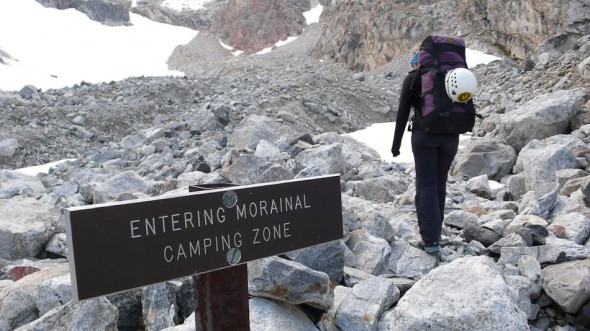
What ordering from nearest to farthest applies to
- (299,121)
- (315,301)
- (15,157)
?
(315,301)
(15,157)
(299,121)

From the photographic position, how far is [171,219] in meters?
2.05

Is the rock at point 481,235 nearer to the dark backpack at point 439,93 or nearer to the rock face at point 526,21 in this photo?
the dark backpack at point 439,93

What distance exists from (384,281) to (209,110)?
36.0 feet

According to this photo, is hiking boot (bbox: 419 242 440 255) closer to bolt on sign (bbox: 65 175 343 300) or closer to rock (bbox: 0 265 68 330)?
bolt on sign (bbox: 65 175 343 300)

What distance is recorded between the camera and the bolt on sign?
6.17 ft

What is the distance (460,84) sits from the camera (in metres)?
4.15

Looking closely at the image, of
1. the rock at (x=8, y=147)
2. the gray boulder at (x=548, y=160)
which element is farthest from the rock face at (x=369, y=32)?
the gray boulder at (x=548, y=160)

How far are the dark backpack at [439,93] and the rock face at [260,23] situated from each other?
66.7m

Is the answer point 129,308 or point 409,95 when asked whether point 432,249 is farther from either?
point 129,308

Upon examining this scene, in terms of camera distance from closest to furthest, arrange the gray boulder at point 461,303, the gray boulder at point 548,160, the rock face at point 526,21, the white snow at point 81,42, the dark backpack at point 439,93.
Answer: the gray boulder at point 461,303 → the dark backpack at point 439,93 → the gray boulder at point 548,160 → the rock face at point 526,21 → the white snow at point 81,42

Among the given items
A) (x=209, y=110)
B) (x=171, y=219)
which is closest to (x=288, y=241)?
(x=171, y=219)

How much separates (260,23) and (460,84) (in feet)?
228

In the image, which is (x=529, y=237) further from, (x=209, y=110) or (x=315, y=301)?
(x=209, y=110)

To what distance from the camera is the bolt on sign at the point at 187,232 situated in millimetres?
1881
